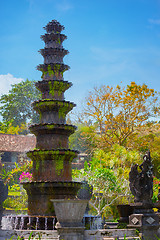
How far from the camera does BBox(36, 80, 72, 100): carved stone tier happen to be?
17.0 m

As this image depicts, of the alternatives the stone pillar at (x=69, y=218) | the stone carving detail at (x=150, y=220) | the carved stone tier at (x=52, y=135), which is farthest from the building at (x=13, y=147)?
the stone pillar at (x=69, y=218)

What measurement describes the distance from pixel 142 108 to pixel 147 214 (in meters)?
22.7

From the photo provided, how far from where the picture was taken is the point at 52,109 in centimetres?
1642

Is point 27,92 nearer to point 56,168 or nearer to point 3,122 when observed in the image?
point 3,122

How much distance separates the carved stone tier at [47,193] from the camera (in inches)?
574

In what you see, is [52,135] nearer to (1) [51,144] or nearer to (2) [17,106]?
(1) [51,144]

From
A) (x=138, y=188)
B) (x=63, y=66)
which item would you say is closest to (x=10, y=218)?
(x=138, y=188)

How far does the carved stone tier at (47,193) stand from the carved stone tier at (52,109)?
127 inches

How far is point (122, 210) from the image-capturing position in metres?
15.2

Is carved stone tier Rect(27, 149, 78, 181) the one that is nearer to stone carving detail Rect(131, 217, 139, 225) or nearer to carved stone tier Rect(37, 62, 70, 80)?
stone carving detail Rect(131, 217, 139, 225)

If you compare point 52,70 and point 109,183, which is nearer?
point 52,70

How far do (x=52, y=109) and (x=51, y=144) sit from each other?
1.72 meters

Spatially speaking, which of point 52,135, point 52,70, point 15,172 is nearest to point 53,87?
point 52,70

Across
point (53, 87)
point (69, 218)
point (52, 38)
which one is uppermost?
point (52, 38)
